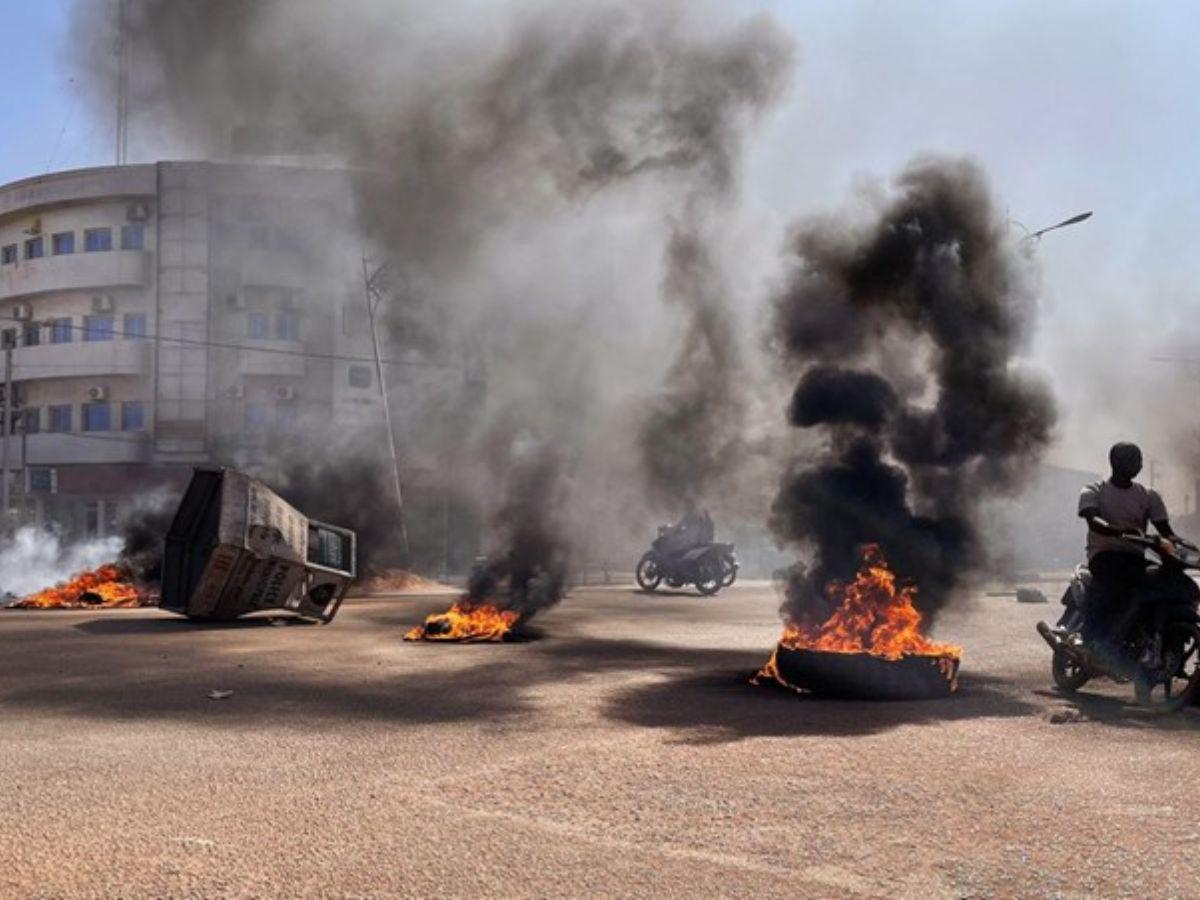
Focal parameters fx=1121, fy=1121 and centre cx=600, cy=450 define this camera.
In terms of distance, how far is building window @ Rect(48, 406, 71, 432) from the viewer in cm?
3962

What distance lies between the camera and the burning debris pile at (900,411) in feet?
31.3

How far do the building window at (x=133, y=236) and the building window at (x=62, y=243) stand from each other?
2.27m

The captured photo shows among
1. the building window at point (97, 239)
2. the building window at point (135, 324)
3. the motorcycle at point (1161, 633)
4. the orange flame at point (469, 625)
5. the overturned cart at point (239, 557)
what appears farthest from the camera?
the building window at point (97, 239)

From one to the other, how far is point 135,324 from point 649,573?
23.0m

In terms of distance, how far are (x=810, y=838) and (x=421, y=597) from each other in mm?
18956

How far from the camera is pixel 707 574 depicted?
78.3ft

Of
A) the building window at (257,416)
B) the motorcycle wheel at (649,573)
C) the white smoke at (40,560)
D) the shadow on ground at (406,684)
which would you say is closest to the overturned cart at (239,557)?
the shadow on ground at (406,684)

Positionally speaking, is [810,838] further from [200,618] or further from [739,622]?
[200,618]

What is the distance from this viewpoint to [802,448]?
12.5 meters

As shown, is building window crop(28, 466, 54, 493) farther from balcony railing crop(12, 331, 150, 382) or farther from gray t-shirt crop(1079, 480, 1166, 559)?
gray t-shirt crop(1079, 480, 1166, 559)

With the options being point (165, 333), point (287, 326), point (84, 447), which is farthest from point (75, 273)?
point (287, 326)

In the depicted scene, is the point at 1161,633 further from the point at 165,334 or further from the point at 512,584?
the point at 165,334

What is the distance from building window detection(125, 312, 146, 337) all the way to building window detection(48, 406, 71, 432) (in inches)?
153

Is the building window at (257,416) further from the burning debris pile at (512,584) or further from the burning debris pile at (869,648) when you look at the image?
the burning debris pile at (869,648)
